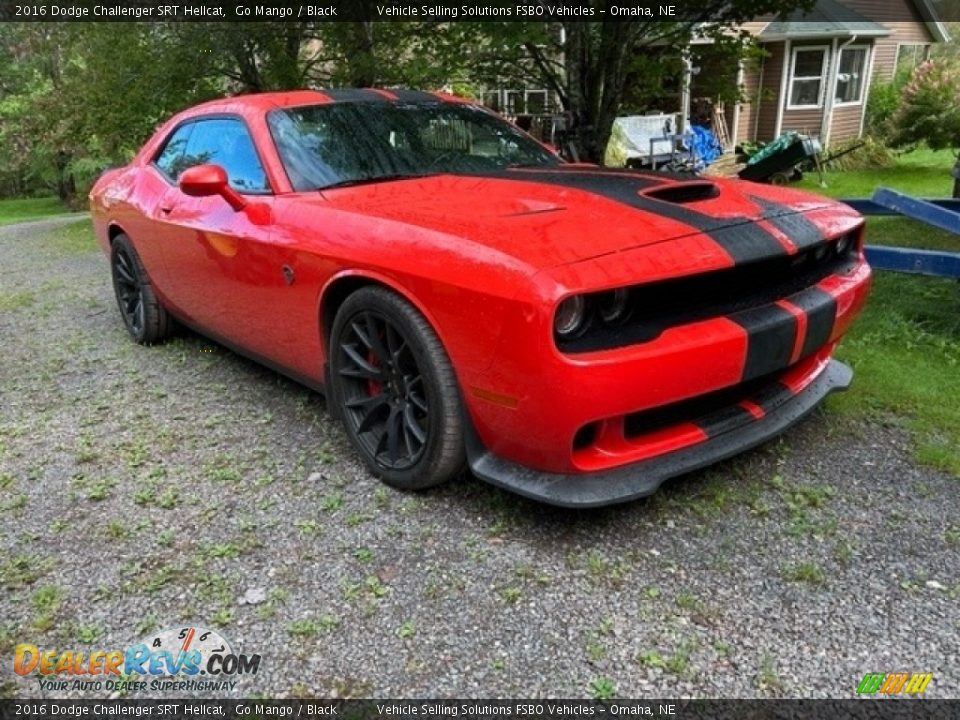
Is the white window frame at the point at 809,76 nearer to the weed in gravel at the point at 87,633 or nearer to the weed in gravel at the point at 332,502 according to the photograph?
the weed in gravel at the point at 332,502

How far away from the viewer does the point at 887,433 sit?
3.16 metres

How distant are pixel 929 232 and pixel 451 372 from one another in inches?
252

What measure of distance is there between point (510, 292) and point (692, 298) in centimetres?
72

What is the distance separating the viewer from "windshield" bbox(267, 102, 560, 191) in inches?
130

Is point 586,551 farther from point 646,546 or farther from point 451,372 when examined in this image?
point 451,372

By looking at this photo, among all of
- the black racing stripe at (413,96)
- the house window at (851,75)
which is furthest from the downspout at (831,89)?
the black racing stripe at (413,96)

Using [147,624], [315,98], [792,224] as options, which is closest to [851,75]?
[315,98]

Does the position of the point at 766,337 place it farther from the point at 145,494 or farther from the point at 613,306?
the point at 145,494

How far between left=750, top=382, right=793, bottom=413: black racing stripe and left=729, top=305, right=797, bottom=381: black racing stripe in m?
0.18

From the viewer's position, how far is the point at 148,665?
2049mm

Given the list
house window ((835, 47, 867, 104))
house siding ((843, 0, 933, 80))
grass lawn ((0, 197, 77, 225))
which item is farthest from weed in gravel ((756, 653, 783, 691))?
grass lawn ((0, 197, 77, 225))

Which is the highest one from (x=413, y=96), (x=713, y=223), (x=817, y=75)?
(x=817, y=75)

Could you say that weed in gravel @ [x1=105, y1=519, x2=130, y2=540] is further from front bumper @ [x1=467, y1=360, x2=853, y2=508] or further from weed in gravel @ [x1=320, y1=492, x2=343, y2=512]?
front bumper @ [x1=467, y1=360, x2=853, y2=508]

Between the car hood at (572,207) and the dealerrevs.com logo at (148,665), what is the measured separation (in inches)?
54.4
